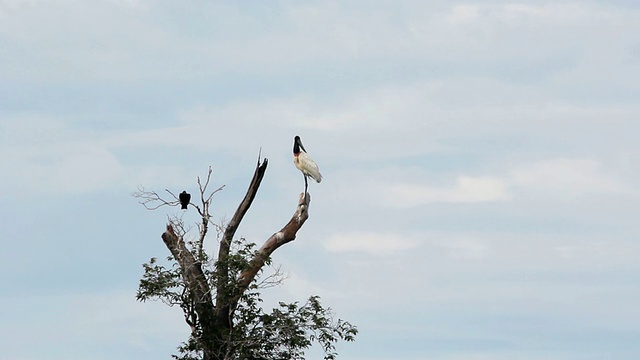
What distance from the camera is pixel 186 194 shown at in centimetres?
3106

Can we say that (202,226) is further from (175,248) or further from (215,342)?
(215,342)

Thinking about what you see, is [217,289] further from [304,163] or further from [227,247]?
[304,163]

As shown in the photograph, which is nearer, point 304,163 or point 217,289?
point 217,289

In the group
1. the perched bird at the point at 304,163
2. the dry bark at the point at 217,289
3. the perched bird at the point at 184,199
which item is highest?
the perched bird at the point at 304,163

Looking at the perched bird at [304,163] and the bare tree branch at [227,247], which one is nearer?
the bare tree branch at [227,247]

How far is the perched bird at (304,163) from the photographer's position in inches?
1309

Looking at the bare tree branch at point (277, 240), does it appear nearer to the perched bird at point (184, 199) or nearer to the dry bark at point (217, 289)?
the dry bark at point (217, 289)

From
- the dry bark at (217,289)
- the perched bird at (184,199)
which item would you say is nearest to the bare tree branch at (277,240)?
the dry bark at (217,289)

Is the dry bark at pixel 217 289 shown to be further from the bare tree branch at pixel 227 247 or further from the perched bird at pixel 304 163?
the perched bird at pixel 304 163

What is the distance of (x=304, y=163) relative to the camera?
110 feet

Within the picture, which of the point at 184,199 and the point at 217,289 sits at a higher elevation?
the point at 184,199

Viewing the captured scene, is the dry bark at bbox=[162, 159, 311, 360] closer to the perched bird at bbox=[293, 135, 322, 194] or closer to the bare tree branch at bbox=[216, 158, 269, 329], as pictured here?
the bare tree branch at bbox=[216, 158, 269, 329]

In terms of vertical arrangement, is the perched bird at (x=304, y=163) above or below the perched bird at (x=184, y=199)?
above

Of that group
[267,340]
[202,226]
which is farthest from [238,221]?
[267,340]
